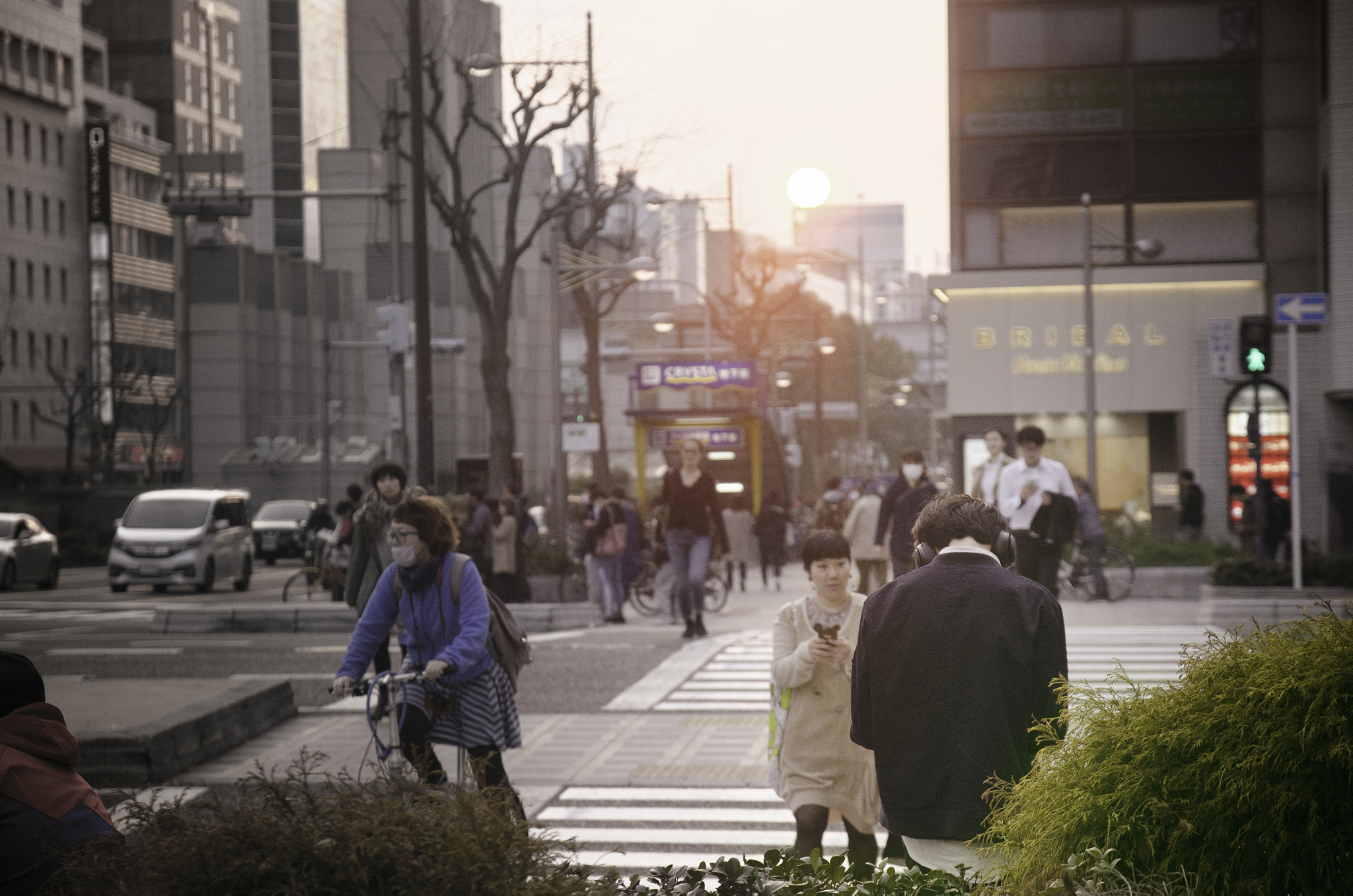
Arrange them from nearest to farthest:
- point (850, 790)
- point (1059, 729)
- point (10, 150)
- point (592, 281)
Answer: point (1059, 729) < point (850, 790) < point (10, 150) < point (592, 281)

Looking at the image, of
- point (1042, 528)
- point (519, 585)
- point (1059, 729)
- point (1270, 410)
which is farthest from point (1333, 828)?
point (1270, 410)

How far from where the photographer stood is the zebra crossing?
1277 cm

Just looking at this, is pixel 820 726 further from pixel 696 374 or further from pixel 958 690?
pixel 696 374

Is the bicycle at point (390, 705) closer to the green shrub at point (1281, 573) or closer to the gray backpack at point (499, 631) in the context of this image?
the gray backpack at point (499, 631)

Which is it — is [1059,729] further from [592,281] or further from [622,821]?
[592,281]

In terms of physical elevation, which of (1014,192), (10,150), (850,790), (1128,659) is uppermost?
(1014,192)

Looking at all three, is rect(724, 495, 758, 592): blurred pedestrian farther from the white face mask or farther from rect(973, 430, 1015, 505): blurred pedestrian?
the white face mask

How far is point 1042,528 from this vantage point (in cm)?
1162

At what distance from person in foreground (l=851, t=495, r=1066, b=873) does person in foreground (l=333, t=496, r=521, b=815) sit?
282 cm

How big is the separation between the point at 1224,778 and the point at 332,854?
181 centimetres

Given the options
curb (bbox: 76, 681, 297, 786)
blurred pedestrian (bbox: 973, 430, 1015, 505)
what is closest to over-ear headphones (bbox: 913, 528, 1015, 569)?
curb (bbox: 76, 681, 297, 786)

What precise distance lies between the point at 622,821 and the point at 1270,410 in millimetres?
25509

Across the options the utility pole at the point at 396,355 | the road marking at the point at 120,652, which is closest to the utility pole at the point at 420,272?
the utility pole at the point at 396,355

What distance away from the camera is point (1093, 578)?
72.9 feet
